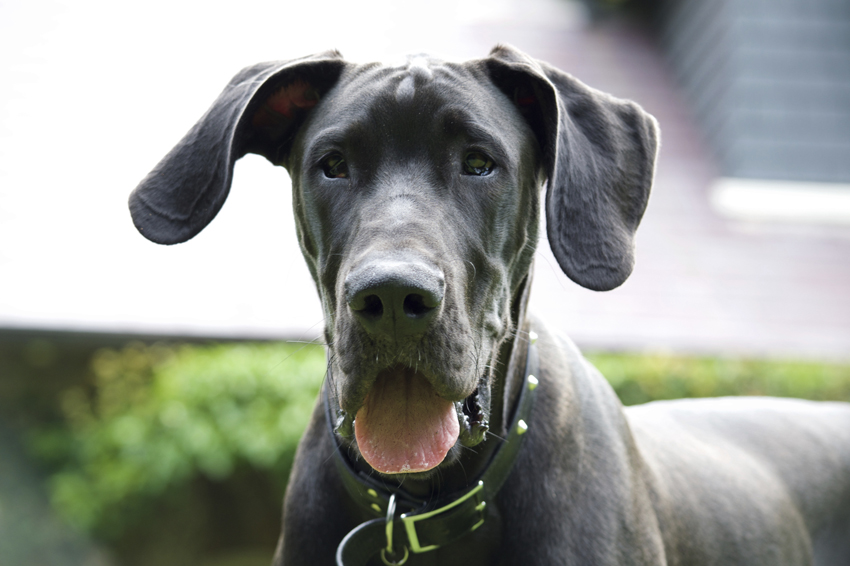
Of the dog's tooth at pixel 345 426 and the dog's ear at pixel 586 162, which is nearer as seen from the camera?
the dog's tooth at pixel 345 426

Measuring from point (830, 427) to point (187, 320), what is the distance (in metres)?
5.24

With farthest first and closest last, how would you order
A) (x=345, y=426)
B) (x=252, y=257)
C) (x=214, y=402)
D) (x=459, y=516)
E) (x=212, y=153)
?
1. (x=252, y=257)
2. (x=214, y=402)
3. (x=212, y=153)
4. (x=459, y=516)
5. (x=345, y=426)

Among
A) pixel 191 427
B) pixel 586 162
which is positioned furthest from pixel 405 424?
pixel 191 427

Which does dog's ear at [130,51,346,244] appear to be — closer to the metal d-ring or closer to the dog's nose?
the dog's nose

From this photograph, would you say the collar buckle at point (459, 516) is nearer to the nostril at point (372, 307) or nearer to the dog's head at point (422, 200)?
the dog's head at point (422, 200)

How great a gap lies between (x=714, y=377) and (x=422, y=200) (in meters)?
5.11

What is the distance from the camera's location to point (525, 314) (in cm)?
272

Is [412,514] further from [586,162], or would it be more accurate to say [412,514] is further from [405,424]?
[586,162]

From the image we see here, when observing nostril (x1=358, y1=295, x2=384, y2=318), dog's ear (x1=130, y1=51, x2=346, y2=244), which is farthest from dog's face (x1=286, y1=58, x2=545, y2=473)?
dog's ear (x1=130, y1=51, x2=346, y2=244)

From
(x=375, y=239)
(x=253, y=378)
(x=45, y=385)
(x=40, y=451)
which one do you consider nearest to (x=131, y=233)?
(x=45, y=385)

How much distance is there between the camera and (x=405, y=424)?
2156mm

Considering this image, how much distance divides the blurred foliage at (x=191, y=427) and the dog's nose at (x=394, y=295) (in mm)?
3843

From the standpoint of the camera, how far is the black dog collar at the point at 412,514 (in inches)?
93.4

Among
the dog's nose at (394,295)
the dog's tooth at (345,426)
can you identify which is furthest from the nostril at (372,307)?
the dog's tooth at (345,426)
